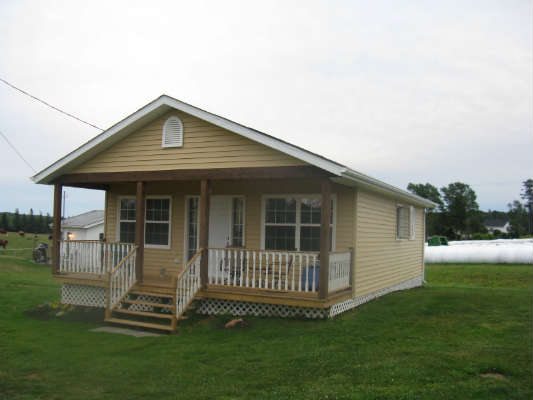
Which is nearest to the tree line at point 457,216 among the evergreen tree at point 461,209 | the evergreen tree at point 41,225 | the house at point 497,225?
the evergreen tree at point 461,209

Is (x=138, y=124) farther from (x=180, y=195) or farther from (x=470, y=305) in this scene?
(x=470, y=305)

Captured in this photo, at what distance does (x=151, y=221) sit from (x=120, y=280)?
288 cm

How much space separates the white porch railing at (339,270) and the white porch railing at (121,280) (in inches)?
188

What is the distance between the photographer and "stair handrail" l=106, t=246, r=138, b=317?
10.9m

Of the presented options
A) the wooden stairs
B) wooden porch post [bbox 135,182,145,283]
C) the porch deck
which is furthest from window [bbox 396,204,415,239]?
wooden porch post [bbox 135,182,145,283]

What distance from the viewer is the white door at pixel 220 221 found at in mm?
12820

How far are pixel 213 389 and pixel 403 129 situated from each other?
75.1ft

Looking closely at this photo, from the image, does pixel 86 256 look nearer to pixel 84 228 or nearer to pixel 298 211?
pixel 298 211

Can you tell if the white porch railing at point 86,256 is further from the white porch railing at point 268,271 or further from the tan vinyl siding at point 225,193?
the white porch railing at point 268,271

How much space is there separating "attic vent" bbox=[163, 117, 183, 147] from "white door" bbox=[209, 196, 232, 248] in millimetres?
2106

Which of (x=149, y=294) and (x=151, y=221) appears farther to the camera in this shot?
(x=151, y=221)

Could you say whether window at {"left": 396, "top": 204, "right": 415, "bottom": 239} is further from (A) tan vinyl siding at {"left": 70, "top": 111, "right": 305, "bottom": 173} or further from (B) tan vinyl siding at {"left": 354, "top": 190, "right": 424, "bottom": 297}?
(A) tan vinyl siding at {"left": 70, "top": 111, "right": 305, "bottom": 173}

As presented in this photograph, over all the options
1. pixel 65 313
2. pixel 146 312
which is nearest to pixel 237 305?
pixel 146 312

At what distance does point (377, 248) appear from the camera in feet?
42.9
